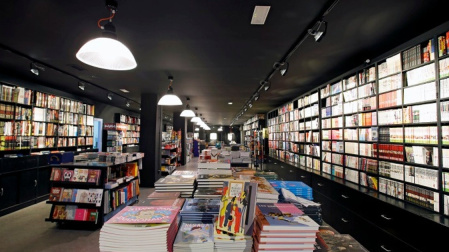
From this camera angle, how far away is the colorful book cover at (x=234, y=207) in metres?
1.08

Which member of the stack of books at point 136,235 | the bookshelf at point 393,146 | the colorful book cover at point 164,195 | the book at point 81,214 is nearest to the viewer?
the stack of books at point 136,235

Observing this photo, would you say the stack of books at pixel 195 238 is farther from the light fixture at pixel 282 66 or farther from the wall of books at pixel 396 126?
the light fixture at pixel 282 66

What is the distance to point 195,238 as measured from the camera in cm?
106

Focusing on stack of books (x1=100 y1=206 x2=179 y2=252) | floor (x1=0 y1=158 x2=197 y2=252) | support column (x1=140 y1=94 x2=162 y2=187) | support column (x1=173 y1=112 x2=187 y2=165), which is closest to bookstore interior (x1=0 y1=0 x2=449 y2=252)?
stack of books (x1=100 y1=206 x2=179 y2=252)

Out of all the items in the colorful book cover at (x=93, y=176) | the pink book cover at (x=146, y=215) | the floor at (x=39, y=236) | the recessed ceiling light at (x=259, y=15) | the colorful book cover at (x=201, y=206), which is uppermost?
the recessed ceiling light at (x=259, y=15)

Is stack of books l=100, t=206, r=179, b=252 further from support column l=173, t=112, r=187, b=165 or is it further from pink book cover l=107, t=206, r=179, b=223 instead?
support column l=173, t=112, r=187, b=165

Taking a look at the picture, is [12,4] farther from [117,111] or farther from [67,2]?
[117,111]

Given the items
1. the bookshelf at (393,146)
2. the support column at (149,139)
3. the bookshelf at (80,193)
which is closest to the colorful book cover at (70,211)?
the bookshelf at (80,193)

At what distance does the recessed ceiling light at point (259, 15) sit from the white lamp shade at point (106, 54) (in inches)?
54.4

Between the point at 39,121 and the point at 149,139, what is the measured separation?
278cm

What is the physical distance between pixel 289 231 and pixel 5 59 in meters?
5.57

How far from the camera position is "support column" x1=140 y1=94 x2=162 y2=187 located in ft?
23.1

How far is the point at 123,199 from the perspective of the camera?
4.62 meters

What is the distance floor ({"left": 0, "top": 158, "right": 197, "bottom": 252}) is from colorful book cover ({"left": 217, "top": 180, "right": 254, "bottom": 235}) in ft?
9.94
